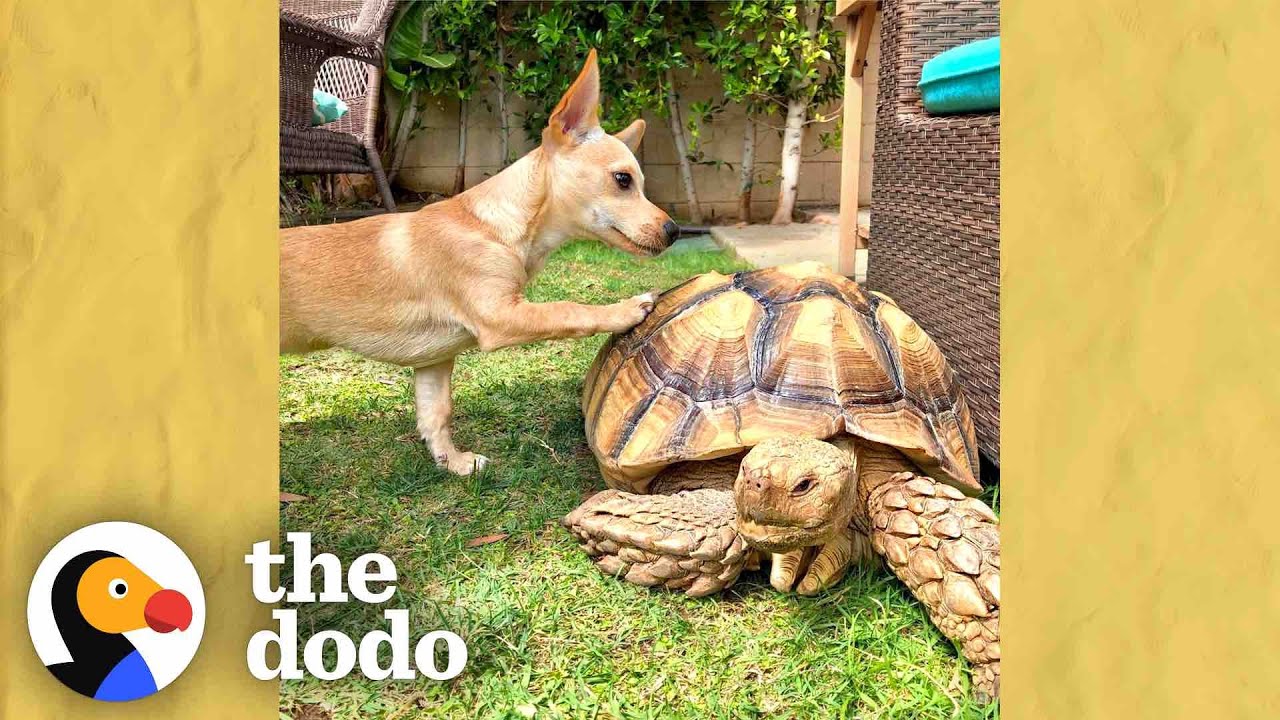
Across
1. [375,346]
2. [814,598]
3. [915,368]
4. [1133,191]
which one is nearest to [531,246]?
[375,346]

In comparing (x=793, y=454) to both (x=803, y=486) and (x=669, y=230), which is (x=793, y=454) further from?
(x=669, y=230)

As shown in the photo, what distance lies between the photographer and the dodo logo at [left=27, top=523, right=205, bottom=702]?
55cm

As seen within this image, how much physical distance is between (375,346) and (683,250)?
147 inches

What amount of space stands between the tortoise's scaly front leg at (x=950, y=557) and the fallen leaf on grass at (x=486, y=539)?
826 millimetres

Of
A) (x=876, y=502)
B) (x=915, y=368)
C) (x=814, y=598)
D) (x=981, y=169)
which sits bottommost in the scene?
(x=814, y=598)

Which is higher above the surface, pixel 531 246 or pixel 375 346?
pixel 531 246

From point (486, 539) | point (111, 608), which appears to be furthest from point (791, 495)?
point (111, 608)

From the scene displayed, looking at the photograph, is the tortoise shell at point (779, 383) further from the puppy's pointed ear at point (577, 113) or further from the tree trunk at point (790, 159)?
the tree trunk at point (790, 159)

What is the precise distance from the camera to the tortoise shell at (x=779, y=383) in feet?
5.40

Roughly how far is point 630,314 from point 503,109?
5.21 metres

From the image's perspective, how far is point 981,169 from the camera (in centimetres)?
195

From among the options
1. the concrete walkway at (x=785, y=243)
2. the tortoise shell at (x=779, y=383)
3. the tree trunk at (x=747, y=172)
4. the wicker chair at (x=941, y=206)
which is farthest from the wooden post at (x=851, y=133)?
the tree trunk at (x=747, y=172)

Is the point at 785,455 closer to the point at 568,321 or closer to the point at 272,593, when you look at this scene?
the point at 568,321

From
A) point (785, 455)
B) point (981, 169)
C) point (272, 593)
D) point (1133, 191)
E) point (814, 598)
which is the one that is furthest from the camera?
point (981, 169)
